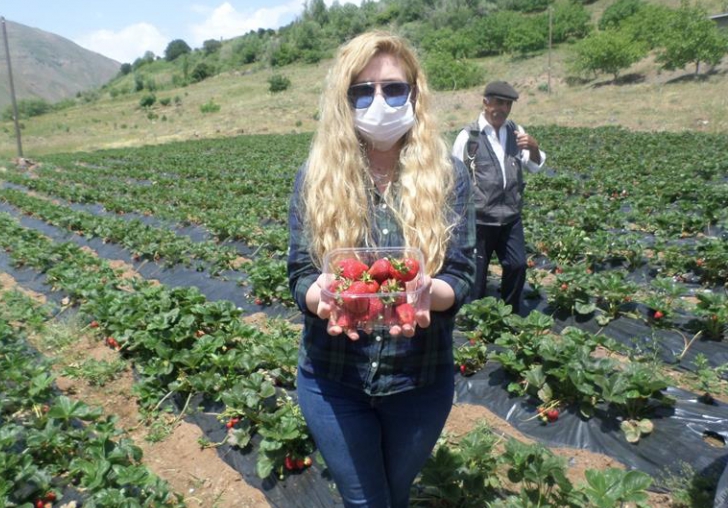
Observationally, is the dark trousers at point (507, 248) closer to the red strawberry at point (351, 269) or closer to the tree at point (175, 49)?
the red strawberry at point (351, 269)

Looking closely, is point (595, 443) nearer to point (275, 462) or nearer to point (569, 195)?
point (275, 462)

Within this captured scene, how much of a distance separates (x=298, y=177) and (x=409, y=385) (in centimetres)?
81

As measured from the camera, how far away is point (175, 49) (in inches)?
5000

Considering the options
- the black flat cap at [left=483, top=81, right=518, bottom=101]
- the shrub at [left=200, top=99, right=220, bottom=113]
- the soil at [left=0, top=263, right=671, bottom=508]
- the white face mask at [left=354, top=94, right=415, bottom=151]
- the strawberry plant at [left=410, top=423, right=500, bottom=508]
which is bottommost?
the soil at [left=0, top=263, right=671, bottom=508]

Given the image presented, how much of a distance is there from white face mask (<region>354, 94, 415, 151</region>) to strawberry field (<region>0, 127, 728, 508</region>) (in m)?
1.57

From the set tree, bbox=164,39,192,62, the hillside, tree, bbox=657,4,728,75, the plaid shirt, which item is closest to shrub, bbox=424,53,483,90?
the hillside

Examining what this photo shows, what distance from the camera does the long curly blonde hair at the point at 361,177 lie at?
1.82 meters

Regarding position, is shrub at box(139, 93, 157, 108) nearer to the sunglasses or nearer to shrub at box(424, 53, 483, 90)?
shrub at box(424, 53, 483, 90)

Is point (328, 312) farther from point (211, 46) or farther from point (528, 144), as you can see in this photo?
point (211, 46)

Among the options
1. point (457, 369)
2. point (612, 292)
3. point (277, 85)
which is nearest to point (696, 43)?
point (277, 85)

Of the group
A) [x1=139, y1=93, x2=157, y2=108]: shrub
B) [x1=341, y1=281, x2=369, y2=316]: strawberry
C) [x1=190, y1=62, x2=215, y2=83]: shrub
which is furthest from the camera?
[x1=190, y1=62, x2=215, y2=83]: shrub

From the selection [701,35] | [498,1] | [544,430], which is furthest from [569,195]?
[498,1]

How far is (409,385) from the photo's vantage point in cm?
185

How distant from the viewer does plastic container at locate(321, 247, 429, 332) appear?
164cm
